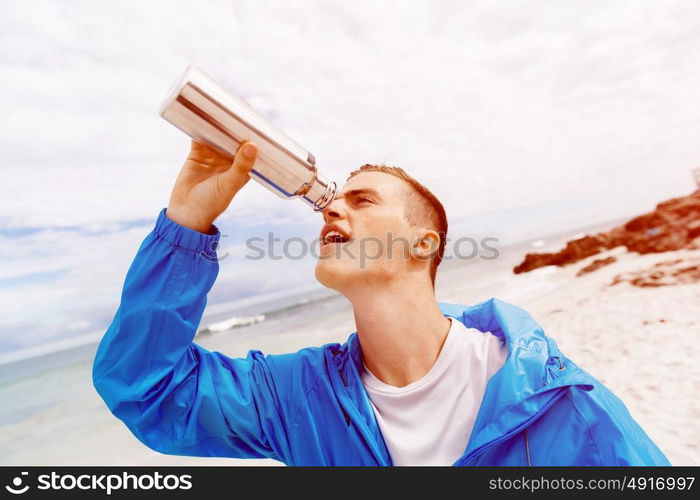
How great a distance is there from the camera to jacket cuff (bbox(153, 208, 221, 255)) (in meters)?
1.31

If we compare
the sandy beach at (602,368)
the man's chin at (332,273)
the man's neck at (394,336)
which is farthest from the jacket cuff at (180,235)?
the sandy beach at (602,368)

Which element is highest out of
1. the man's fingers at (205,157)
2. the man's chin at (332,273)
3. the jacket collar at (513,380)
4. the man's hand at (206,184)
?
the man's fingers at (205,157)

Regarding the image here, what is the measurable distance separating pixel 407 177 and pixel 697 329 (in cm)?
435

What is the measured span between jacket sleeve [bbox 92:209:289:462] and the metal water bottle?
0.84ft

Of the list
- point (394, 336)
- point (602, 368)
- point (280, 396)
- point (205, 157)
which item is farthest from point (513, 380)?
point (602, 368)

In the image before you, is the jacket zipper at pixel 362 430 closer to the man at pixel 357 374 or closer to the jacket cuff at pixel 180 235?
the man at pixel 357 374

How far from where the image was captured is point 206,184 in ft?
4.32

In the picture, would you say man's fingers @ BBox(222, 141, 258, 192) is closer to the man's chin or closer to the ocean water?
the man's chin

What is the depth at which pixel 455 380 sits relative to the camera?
1.43 m

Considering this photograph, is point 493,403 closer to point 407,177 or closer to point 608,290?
point 407,177

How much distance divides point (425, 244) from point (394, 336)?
40cm

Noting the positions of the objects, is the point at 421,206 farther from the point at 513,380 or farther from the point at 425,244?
the point at 513,380

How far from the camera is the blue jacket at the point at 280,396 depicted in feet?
3.89

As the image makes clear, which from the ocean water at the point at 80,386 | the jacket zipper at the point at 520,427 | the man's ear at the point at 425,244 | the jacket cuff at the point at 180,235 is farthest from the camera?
the ocean water at the point at 80,386
